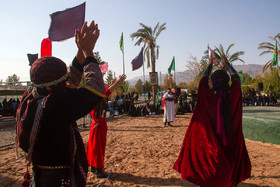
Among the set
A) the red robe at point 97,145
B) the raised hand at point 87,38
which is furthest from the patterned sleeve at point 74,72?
the red robe at point 97,145

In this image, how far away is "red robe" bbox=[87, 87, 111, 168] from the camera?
12.5 feet

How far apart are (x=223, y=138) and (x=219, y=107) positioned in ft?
1.36

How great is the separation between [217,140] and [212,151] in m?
0.18

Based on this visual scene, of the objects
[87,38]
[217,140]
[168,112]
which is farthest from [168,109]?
[87,38]

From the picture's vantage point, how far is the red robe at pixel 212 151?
247 centimetres

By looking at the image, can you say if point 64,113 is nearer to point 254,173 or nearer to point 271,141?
point 254,173

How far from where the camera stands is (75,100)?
1196mm

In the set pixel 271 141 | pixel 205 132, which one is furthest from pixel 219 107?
pixel 271 141

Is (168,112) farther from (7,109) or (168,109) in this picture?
(7,109)

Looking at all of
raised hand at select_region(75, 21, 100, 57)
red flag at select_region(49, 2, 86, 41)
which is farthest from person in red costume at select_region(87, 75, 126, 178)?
raised hand at select_region(75, 21, 100, 57)

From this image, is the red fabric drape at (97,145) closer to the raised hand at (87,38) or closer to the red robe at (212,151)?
the red robe at (212,151)

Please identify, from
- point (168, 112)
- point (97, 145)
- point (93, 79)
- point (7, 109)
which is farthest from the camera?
point (7, 109)

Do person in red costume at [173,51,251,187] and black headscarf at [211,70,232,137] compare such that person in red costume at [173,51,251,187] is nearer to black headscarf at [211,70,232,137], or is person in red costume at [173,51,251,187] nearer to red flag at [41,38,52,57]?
black headscarf at [211,70,232,137]

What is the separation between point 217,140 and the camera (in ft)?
8.50
